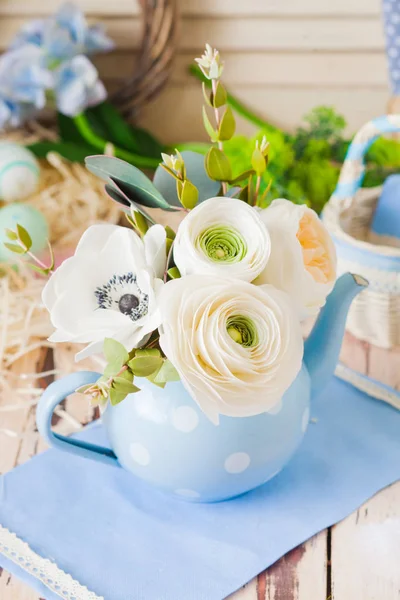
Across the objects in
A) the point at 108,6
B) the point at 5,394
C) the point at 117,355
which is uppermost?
the point at 108,6

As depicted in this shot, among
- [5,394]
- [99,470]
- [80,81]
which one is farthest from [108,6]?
[99,470]

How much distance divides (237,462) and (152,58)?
84 centimetres

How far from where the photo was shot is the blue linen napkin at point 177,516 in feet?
2.01

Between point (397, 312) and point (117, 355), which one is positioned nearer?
point (117, 355)

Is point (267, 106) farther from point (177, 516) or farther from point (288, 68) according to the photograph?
point (177, 516)

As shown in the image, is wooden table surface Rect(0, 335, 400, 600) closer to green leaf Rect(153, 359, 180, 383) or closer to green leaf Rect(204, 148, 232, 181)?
green leaf Rect(153, 359, 180, 383)

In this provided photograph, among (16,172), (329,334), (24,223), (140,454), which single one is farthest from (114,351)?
(16,172)

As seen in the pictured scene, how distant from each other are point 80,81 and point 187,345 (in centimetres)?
79

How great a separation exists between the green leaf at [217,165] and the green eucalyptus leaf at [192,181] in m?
0.04

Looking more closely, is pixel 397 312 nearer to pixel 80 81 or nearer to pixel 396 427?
pixel 396 427

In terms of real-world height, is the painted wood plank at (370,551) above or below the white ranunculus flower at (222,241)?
below

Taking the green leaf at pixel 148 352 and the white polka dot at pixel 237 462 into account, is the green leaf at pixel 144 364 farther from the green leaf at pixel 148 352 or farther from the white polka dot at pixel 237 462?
the white polka dot at pixel 237 462

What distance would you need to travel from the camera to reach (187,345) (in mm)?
521

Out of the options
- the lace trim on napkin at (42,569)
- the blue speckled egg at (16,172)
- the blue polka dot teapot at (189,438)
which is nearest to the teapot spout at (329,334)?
the blue polka dot teapot at (189,438)
